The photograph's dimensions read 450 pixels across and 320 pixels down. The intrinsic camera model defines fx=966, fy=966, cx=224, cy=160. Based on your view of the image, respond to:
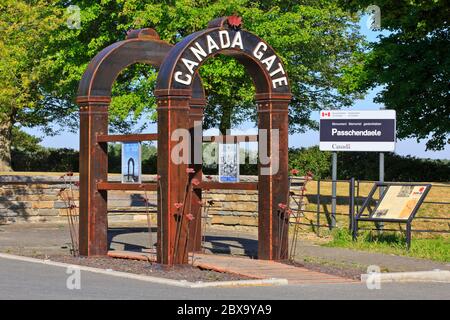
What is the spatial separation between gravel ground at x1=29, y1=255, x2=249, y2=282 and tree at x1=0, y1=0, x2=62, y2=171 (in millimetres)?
9850

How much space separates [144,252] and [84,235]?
1.21 metres

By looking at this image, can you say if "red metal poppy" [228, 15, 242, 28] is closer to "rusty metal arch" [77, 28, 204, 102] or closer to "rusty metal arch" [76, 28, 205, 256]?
"rusty metal arch" [77, 28, 204, 102]

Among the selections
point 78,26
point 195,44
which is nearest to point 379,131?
point 195,44

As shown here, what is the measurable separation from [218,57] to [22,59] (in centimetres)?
900

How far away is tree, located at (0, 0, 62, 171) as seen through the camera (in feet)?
96.0

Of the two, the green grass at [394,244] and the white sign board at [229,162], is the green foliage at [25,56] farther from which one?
the green grass at [394,244]

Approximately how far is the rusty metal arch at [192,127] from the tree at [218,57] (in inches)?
727

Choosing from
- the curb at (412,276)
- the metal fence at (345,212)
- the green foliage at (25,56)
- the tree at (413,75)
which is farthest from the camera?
the tree at (413,75)

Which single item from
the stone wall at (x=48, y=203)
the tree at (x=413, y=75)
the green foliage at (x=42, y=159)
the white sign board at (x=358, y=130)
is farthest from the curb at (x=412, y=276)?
the green foliage at (x=42, y=159)

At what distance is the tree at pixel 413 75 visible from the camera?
34531 millimetres

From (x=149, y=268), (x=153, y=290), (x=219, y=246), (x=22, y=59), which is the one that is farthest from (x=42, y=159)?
(x=153, y=290)

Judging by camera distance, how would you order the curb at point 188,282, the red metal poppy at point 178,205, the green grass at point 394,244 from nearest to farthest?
the curb at point 188,282 < the red metal poppy at point 178,205 < the green grass at point 394,244

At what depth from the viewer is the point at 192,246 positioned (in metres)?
17.5
